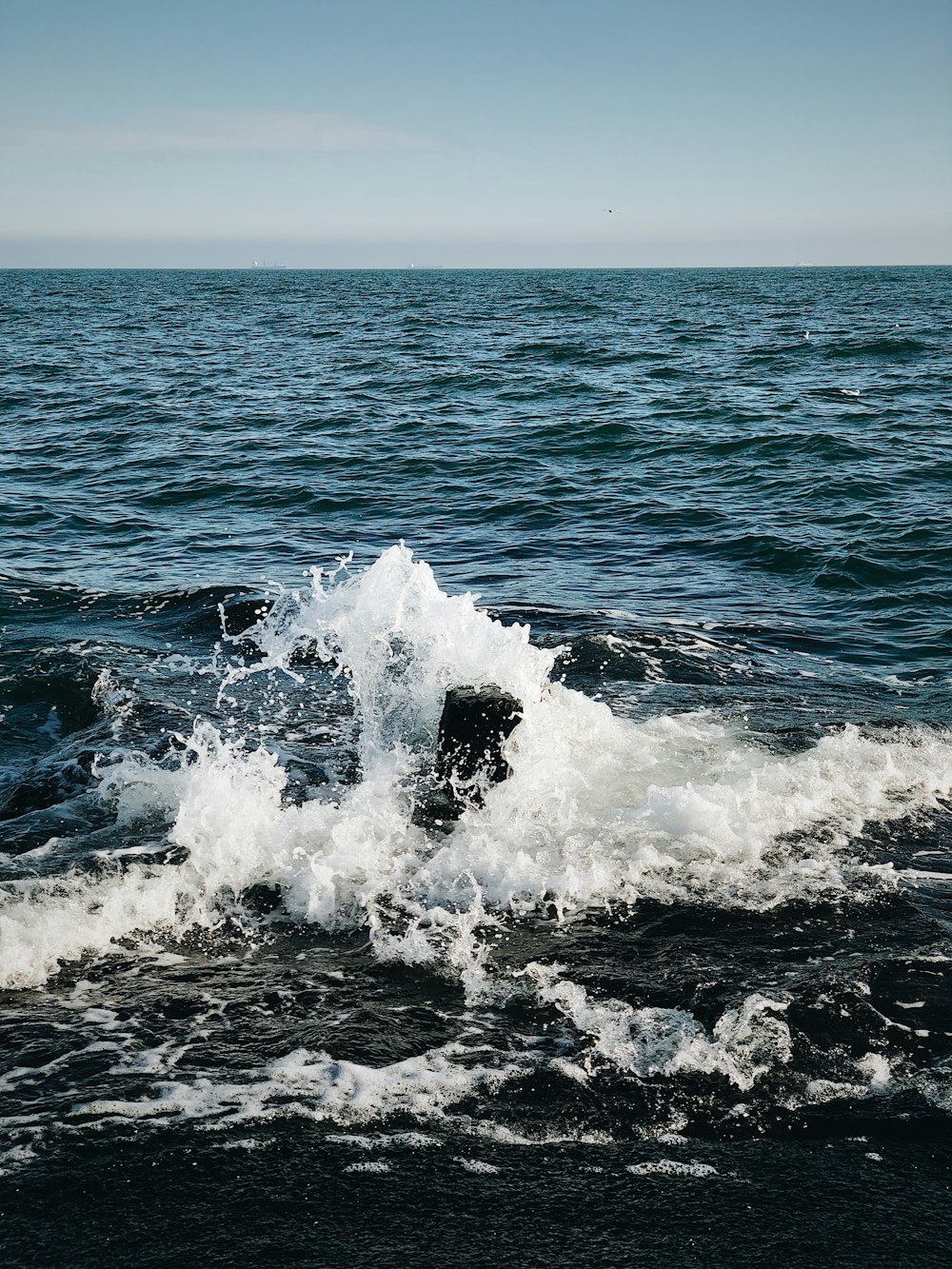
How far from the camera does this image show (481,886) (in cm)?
614

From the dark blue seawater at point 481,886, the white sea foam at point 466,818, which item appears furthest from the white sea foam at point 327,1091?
the white sea foam at point 466,818

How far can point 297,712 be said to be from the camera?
29.8 ft

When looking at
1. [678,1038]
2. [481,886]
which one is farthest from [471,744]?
[678,1038]

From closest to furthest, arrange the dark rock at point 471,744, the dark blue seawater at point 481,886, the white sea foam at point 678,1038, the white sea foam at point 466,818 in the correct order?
the dark blue seawater at point 481,886 → the white sea foam at point 678,1038 → the white sea foam at point 466,818 → the dark rock at point 471,744

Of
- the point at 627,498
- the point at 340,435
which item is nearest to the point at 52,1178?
the point at 627,498

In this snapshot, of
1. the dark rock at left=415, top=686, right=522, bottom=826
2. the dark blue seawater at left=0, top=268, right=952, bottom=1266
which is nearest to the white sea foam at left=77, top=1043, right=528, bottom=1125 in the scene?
the dark blue seawater at left=0, top=268, right=952, bottom=1266

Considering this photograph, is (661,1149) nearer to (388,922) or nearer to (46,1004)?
(388,922)

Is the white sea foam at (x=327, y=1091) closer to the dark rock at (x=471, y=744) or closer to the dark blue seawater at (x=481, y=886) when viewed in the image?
the dark blue seawater at (x=481, y=886)

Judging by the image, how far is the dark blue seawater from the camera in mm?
3822

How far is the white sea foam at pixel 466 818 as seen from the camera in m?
5.85

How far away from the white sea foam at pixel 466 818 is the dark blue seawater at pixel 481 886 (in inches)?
1.4

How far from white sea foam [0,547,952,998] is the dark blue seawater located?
0.03 meters

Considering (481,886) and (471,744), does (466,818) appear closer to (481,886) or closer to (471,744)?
(471,744)

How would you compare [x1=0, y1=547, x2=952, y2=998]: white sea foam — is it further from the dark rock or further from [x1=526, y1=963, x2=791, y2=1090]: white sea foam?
[x1=526, y1=963, x2=791, y2=1090]: white sea foam
